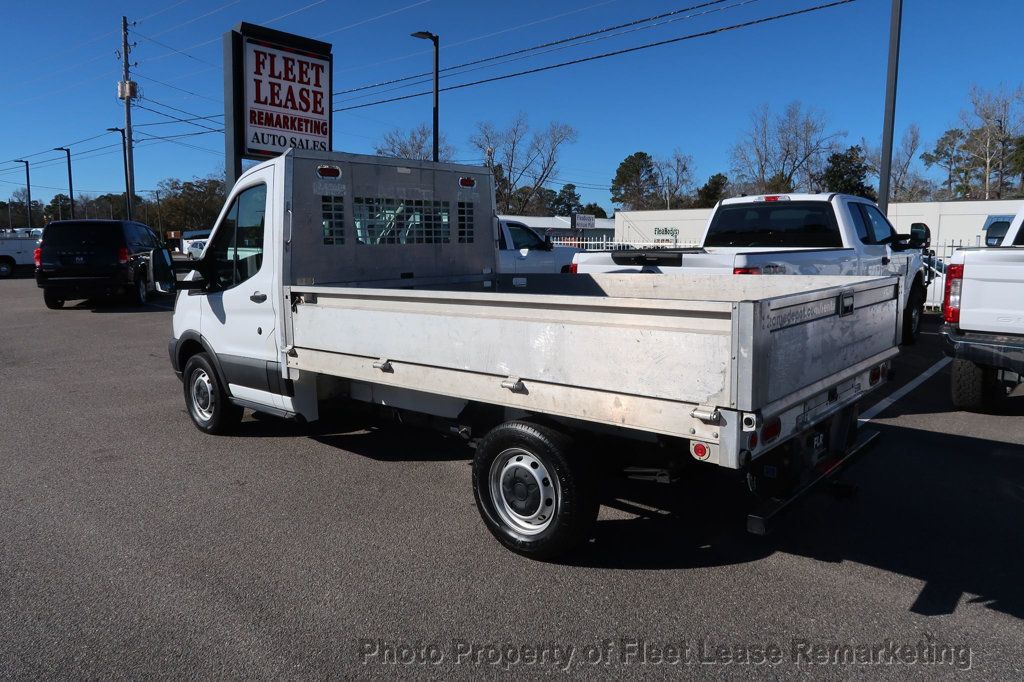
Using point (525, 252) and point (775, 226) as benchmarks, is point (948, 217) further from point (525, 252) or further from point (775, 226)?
point (775, 226)

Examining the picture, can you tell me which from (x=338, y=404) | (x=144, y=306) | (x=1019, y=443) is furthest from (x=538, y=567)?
(x=144, y=306)

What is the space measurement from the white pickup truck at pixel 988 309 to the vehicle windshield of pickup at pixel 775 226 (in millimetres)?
2283

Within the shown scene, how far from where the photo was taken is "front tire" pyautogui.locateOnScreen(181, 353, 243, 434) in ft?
21.5

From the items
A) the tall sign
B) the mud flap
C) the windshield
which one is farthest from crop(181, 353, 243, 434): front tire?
the windshield

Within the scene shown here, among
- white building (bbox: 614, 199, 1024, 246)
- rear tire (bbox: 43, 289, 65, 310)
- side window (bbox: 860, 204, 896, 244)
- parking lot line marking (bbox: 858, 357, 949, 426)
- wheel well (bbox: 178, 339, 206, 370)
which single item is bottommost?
parking lot line marking (bbox: 858, 357, 949, 426)

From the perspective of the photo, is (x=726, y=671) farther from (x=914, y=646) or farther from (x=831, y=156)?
(x=831, y=156)

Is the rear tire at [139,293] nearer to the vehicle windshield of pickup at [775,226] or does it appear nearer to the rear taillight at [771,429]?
the vehicle windshield of pickup at [775,226]

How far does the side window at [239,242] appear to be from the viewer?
5.78 metres

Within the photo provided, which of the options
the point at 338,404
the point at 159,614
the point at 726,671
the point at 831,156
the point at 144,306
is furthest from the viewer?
the point at 831,156

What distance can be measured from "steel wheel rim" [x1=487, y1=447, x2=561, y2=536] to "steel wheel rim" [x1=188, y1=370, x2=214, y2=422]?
3.48m

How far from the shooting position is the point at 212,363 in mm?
6488

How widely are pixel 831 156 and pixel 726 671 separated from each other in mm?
59308

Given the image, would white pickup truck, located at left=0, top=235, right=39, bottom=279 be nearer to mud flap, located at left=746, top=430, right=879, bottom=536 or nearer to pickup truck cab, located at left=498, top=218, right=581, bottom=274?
pickup truck cab, located at left=498, top=218, right=581, bottom=274

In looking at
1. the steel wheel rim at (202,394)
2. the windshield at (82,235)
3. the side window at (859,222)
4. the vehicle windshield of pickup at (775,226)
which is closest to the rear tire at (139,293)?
the windshield at (82,235)
